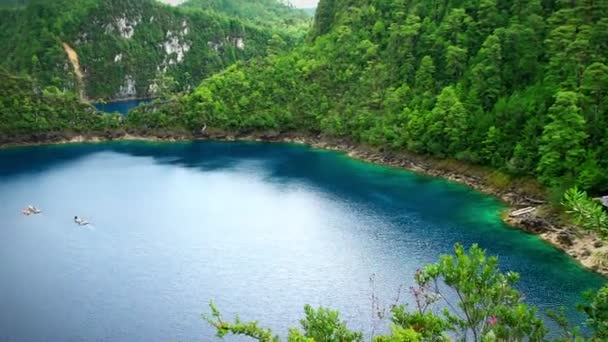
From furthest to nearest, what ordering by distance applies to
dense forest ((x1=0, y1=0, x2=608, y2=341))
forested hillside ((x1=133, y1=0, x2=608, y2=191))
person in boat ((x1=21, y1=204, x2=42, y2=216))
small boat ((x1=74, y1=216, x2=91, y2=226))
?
person in boat ((x1=21, y1=204, x2=42, y2=216)) → small boat ((x1=74, y1=216, x2=91, y2=226)) → forested hillside ((x1=133, y1=0, x2=608, y2=191)) → dense forest ((x1=0, y1=0, x2=608, y2=341))

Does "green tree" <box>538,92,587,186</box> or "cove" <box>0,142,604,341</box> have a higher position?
"green tree" <box>538,92,587,186</box>

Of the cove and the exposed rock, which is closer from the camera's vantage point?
the cove

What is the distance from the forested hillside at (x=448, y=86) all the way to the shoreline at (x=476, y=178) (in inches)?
68.5

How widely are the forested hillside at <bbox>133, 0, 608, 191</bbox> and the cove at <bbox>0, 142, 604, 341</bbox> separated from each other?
25.6ft

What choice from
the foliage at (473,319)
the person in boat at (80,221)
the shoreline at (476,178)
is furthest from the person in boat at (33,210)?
the foliage at (473,319)

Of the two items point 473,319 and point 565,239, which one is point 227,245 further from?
point 473,319

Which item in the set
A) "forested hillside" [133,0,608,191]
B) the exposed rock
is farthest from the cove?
"forested hillside" [133,0,608,191]

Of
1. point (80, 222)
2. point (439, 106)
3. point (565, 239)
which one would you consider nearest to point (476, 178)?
point (439, 106)

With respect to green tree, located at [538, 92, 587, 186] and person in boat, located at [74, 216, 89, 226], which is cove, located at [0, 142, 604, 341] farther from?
green tree, located at [538, 92, 587, 186]

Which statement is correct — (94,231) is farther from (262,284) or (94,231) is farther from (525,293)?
(525,293)

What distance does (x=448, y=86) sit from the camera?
94.6 metres

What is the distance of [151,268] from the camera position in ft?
187

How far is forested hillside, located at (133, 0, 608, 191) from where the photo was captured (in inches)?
2751

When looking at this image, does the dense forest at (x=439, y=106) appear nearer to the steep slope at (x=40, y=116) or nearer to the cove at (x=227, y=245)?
the steep slope at (x=40, y=116)
